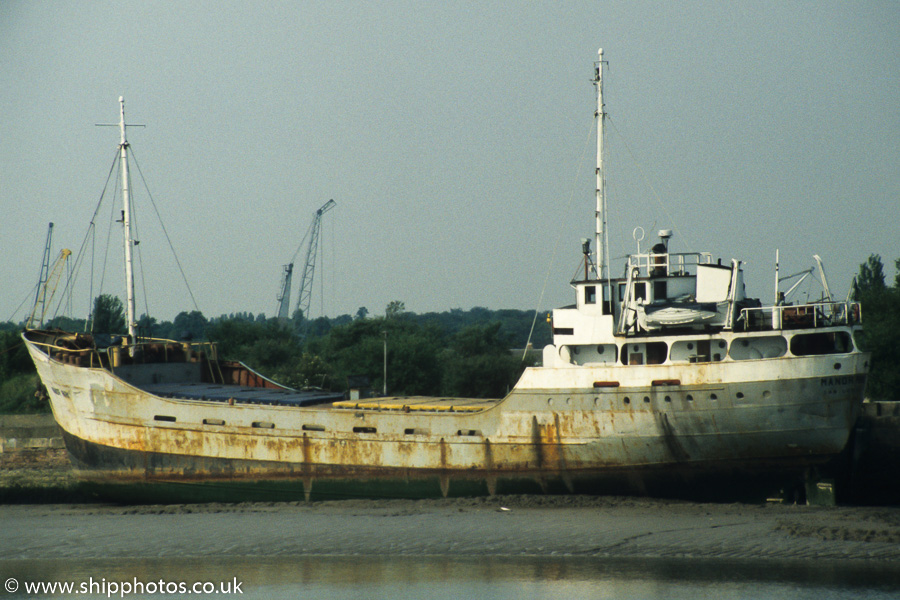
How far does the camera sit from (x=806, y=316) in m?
24.6

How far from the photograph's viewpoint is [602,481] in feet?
84.5

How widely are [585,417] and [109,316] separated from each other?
2387 inches

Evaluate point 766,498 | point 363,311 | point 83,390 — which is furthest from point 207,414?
point 363,311

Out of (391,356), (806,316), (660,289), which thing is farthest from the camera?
(391,356)

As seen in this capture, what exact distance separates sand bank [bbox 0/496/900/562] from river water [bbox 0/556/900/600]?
632 millimetres

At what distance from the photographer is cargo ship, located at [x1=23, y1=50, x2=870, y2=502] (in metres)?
24.3

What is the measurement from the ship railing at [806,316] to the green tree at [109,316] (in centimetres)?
6065

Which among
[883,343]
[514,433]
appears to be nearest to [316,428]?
[514,433]

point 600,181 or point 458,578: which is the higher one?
point 600,181

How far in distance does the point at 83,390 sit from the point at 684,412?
829 inches

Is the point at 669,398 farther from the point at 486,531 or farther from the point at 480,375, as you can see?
the point at 480,375

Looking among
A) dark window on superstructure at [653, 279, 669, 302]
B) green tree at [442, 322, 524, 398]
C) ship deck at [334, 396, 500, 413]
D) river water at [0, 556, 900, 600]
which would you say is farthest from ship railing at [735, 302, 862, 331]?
green tree at [442, 322, 524, 398]

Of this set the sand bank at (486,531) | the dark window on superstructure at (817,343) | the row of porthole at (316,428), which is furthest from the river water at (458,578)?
the dark window on superstructure at (817,343)

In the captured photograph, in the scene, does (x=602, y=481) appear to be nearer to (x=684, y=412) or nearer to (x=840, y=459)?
(x=684, y=412)
